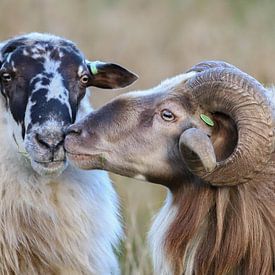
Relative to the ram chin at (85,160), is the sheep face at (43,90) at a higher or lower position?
higher

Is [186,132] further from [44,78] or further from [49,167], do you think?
[44,78]

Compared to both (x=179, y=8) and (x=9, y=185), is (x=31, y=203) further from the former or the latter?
(x=179, y=8)

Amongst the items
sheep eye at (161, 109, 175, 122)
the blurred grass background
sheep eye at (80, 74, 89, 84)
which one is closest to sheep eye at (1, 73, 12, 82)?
sheep eye at (80, 74, 89, 84)

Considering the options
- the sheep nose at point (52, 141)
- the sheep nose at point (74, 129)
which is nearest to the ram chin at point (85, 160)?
the sheep nose at point (74, 129)

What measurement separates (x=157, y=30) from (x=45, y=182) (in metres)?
9.35

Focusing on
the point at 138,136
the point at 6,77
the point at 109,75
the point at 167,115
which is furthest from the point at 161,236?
the point at 109,75

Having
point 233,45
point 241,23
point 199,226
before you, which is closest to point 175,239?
point 199,226

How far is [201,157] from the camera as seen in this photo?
5578mm

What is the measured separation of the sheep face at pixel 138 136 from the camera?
5.95 metres

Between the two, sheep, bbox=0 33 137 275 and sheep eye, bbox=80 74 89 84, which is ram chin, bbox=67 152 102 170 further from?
sheep eye, bbox=80 74 89 84

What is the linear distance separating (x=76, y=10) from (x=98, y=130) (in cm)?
1060

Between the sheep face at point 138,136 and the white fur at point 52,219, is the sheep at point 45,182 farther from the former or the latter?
the sheep face at point 138,136

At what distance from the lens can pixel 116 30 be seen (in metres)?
15.6

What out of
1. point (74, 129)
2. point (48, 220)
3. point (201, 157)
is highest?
point (74, 129)
